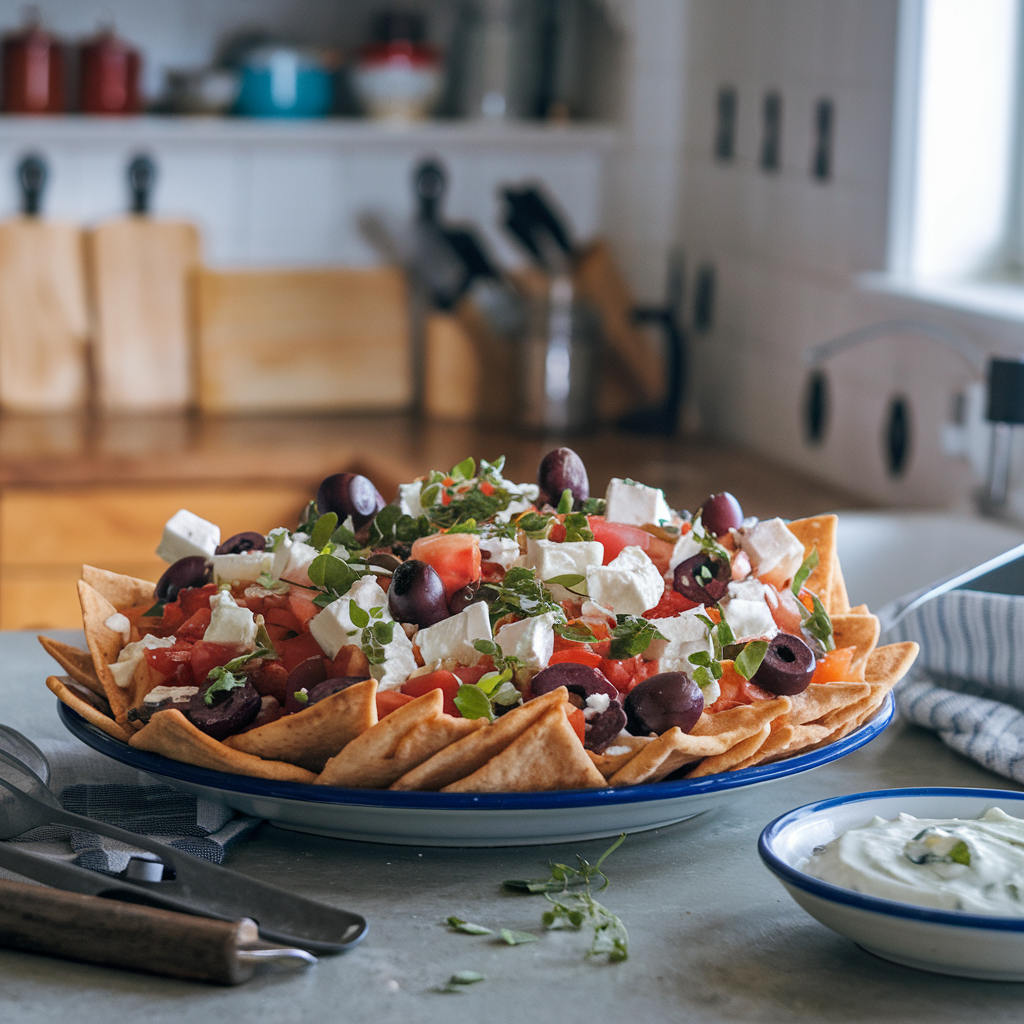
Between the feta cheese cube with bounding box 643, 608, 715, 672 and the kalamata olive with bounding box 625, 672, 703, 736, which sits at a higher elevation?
the feta cheese cube with bounding box 643, 608, 715, 672

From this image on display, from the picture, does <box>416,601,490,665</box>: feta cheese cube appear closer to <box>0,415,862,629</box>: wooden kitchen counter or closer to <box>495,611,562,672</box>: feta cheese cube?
<box>495,611,562,672</box>: feta cheese cube

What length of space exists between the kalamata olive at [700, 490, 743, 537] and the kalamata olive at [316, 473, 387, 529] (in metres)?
0.25

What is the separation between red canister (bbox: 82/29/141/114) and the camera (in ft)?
10.7

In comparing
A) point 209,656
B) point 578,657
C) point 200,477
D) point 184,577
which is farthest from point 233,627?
point 200,477

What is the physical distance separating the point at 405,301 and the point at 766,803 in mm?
2598

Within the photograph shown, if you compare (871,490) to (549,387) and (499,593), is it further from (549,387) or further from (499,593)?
(499,593)

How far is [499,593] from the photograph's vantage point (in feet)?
3.20

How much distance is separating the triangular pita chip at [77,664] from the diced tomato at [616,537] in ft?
1.18

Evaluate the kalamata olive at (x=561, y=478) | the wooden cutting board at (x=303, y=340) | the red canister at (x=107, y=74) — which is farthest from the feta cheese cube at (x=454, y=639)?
the red canister at (x=107, y=74)

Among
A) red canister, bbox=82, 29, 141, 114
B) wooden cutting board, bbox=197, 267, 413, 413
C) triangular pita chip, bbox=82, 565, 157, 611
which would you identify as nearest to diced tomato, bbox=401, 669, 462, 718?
triangular pita chip, bbox=82, 565, 157, 611

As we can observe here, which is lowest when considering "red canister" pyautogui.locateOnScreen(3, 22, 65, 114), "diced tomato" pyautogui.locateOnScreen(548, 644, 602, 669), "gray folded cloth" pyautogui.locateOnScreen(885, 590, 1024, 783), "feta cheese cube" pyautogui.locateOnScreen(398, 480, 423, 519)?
"gray folded cloth" pyautogui.locateOnScreen(885, 590, 1024, 783)

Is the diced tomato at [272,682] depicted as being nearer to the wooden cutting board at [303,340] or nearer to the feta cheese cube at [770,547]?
the feta cheese cube at [770,547]

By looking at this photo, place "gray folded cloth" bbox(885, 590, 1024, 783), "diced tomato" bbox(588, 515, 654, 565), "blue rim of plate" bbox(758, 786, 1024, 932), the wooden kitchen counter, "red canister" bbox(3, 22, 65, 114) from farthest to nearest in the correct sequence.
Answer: "red canister" bbox(3, 22, 65, 114), the wooden kitchen counter, "gray folded cloth" bbox(885, 590, 1024, 783), "diced tomato" bbox(588, 515, 654, 565), "blue rim of plate" bbox(758, 786, 1024, 932)

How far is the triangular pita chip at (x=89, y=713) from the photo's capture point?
0.95m
